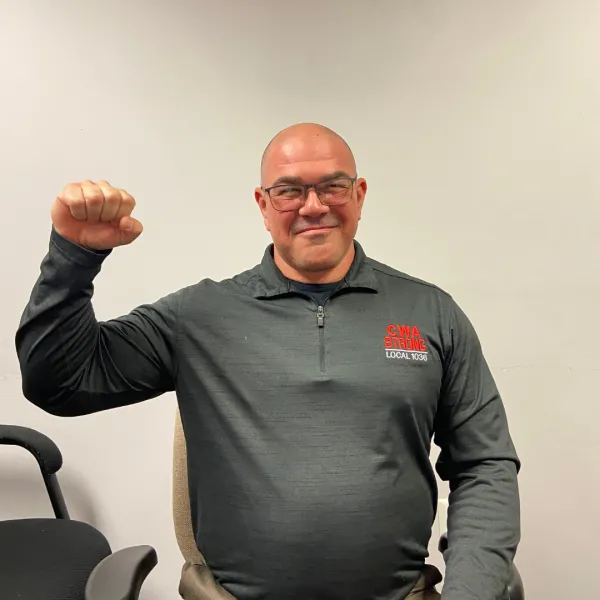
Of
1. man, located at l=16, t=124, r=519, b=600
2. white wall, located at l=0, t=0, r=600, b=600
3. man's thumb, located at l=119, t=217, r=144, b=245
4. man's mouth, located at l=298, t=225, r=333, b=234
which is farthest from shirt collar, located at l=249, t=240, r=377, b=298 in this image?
white wall, located at l=0, t=0, r=600, b=600

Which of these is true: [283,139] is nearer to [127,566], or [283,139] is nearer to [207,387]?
[207,387]

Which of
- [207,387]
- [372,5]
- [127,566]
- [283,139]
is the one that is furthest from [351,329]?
[372,5]

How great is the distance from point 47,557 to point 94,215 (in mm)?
771

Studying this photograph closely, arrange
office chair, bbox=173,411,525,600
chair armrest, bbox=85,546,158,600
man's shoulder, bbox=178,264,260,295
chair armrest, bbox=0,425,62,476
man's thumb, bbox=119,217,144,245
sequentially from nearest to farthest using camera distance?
chair armrest, bbox=85,546,158,600
man's thumb, bbox=119,217,144,245
office chair, bbox=173,411,525,600
man's shoulder, bbox=178,264,260,295
chair armrest, bbox=0,425,62,476

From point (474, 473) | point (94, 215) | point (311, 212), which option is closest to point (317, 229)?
point (311, 212)

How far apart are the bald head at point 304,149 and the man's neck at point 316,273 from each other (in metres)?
0.17

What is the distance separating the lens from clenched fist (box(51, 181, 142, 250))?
80 centimetres

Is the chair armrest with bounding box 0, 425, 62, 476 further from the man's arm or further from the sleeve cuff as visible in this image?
the man's arm

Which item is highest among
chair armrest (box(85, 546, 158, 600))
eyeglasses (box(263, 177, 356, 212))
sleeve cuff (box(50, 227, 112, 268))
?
eyeglasses (box(263, 177, 356, 212))

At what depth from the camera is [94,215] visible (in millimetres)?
813

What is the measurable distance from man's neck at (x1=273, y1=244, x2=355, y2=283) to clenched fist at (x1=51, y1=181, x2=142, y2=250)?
335 mm

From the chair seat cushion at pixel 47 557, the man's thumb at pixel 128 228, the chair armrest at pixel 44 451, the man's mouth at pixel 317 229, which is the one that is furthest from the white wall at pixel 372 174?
the man's thumb at pixel 128 228

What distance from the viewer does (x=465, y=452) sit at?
3.29 feet

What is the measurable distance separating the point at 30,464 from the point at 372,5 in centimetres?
158
